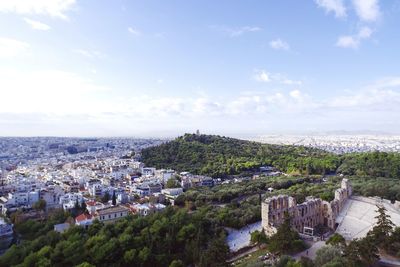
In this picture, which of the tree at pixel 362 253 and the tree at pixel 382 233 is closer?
the tree at pixel 362 253

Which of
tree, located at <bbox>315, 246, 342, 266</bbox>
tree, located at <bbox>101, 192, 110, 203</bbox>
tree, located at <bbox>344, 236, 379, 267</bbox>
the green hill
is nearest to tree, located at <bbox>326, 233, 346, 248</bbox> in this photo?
tree, located at <bbox>315, 246, 342, 266</bbox>

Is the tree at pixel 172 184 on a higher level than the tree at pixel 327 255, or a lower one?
lower

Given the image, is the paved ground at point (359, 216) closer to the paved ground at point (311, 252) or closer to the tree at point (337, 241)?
the paved ground at point (311, 252)

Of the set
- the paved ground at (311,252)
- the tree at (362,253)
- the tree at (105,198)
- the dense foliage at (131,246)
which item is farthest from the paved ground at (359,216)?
the tree at (105,198)

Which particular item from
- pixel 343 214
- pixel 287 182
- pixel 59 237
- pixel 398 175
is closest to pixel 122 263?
pixel 59 237

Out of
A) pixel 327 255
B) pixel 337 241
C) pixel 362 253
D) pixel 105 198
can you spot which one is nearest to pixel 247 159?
pixel 105 198

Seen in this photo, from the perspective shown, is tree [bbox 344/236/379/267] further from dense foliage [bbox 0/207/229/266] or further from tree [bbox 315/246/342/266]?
dense foliage [bbox 0/207/229/266]

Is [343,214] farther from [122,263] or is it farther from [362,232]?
[122,263]
